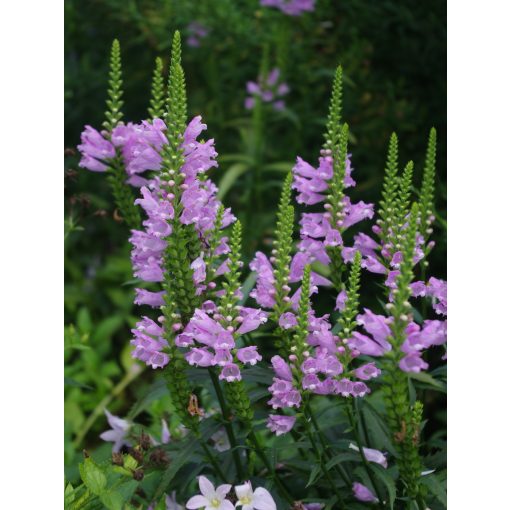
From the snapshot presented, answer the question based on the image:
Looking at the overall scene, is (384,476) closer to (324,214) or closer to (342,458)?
(342,458)

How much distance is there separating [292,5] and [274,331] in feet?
9.21

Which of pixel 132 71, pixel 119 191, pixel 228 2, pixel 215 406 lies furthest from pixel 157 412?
pixel 132 71

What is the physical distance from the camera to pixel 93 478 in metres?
2.02

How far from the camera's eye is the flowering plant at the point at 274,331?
184 centimetres

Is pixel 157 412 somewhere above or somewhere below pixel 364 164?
below

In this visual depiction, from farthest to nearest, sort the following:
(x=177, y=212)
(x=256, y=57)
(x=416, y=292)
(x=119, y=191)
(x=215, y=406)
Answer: (x=256, y=57), (x=215, y=406), (x=119, y=191), (x=416, y=292), (x=177, y=212)

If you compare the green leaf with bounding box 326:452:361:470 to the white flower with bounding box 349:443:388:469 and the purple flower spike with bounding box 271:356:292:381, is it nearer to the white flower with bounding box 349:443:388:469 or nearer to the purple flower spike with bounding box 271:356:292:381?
the white flower with bounding box 349:443:388:469

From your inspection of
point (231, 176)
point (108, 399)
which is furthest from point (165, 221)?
point (108, 399)

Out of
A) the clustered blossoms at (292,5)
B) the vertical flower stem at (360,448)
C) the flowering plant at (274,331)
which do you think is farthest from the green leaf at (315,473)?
the clustered blossoms at (292,5)

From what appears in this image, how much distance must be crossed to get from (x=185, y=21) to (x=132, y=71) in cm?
85

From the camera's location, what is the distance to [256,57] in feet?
16.2

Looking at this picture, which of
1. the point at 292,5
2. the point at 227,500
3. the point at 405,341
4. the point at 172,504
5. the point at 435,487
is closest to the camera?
the point at 405,341

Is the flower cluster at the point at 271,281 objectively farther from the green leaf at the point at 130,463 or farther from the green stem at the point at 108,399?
the green stem at the point at 108,399
